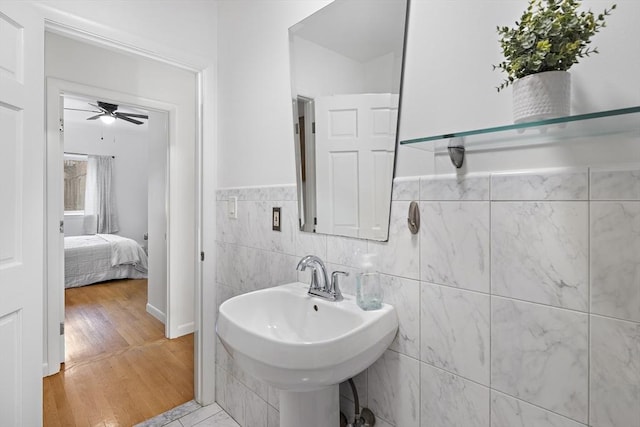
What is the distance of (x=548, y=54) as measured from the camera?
0.68m

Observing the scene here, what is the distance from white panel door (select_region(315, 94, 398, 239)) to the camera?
1.17 metres

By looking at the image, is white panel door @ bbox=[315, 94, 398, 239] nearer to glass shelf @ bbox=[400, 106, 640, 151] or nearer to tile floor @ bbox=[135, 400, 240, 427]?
glass shelf @ bbox=[400, 106, 640, 151]

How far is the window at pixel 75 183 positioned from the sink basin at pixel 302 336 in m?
6.37

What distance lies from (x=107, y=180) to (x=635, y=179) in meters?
7.22

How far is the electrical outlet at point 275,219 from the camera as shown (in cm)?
161

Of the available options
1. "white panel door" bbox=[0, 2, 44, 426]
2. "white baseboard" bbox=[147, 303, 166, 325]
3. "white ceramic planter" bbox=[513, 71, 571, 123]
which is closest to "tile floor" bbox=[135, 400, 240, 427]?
"white panel door" bbox=[0, 2, 44, 426]

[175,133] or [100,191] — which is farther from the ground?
[175,133]

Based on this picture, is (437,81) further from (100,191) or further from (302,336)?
(100,191)

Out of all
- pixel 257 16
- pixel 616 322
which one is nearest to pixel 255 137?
pixel 257 16

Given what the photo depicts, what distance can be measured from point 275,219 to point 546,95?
1181mm

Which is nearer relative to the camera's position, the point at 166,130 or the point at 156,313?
the point at 166,130

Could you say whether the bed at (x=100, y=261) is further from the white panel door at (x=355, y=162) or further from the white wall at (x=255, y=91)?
the white panel door at (x=355, y=162)

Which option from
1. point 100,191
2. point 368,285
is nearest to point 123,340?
point 368,285

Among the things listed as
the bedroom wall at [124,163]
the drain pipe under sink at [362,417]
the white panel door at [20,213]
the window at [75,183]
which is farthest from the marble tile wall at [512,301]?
the window at [75,183]
